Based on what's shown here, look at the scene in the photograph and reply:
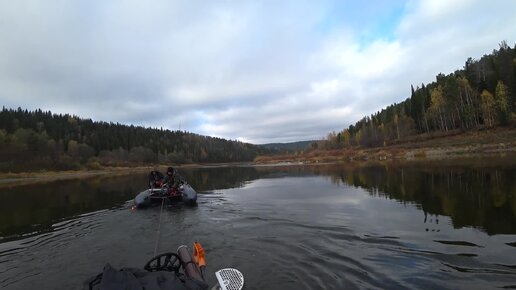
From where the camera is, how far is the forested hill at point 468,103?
80.2 metres

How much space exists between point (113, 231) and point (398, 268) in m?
11.2

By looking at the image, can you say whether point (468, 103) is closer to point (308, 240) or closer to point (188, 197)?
point (188, 197)

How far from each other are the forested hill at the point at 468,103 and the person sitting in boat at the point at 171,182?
253 ft

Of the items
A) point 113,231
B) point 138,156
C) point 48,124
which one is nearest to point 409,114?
point 138,156

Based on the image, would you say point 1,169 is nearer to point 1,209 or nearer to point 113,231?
point 1,209

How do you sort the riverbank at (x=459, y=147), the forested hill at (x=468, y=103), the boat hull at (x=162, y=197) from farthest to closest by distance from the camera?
the forested hill at (x=468, y=103) < the riverbank at (x=459, y=147) < the boat hull at (x=162, y=197)

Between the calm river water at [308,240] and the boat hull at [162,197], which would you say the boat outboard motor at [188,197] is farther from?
the calm river water at [308,240]

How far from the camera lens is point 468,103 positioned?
84125 millimetres

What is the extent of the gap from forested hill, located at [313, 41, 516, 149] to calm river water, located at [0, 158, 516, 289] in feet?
234

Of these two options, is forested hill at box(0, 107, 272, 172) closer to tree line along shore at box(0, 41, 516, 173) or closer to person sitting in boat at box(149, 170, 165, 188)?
tree line along shore at box(0, 41, 516, 173)

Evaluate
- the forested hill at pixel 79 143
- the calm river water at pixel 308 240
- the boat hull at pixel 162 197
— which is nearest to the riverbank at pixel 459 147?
the calm river water at pixel 308 240

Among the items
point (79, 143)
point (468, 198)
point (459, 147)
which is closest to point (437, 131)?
point (459, 147)

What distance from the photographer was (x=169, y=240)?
12.9 meters

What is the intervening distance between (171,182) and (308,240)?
1130 centimetres
